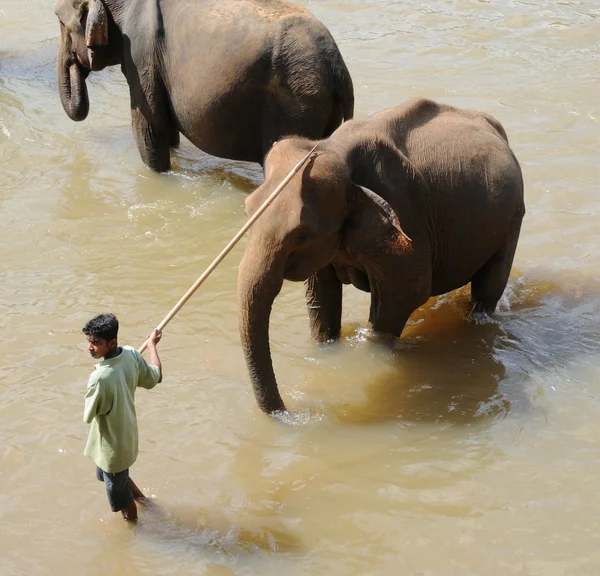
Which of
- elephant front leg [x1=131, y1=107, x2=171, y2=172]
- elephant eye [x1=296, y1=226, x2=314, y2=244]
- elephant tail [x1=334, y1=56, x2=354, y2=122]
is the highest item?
elephant eye [x1=296, y1=226, x2=314, y2=244]

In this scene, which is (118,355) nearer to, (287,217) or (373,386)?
(287,217)

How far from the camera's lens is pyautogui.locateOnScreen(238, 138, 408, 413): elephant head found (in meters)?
4.36

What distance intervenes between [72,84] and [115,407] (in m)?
4.99

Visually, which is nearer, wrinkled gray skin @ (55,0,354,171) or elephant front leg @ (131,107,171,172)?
wrinkled gray skin @ (55,0,354,171)

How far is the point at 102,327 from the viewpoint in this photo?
3590 millimetres

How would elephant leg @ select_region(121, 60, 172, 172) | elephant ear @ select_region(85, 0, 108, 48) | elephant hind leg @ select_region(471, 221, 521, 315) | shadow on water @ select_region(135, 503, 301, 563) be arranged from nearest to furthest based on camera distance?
shadow on water @ select_region(135, 503, 301, 563)
elephant hind leg @ select_region(471, 221, 521, 315)
elephant ear @ select_region(85, 0, 108, 48)
elephant leg @ select_region(121, 60, 172, 172)

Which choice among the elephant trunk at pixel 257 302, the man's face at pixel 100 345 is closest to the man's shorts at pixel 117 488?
the man's face at pixel 100 345

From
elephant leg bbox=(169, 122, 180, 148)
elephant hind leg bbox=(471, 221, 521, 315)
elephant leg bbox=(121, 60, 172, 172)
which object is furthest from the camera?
elephant leg bbox=(169, 122, 180, 148)

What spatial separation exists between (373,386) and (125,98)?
19.0 feet

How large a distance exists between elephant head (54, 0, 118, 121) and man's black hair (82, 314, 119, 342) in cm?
438

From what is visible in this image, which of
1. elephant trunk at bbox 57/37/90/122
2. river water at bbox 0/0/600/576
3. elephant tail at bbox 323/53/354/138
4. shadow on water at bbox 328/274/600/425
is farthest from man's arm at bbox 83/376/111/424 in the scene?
Result: elephant trunk at bbox 57/37/90/122

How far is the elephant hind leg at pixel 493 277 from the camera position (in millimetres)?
5602

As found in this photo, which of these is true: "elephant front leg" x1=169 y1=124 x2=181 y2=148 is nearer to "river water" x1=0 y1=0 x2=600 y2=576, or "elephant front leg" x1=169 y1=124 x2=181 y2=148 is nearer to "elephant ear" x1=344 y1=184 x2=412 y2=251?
"river water" x1=0 y1=0 x2=600 y2=576

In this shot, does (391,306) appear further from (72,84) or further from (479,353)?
(72,84)
